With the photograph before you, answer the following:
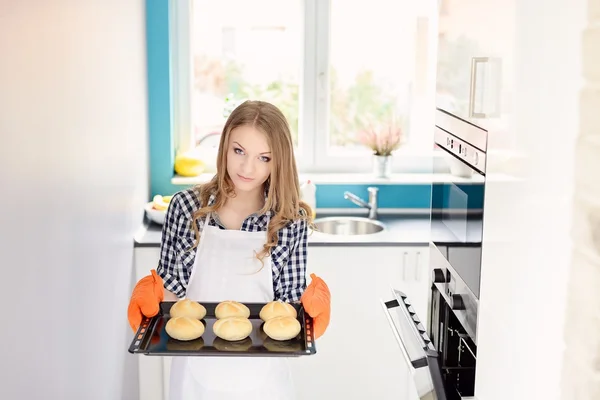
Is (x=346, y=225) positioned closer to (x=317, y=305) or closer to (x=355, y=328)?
(x=355, y=328)

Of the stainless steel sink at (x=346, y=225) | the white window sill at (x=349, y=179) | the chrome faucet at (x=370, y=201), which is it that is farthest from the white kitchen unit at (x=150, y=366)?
the chrome faucet at (x=370, y=201)

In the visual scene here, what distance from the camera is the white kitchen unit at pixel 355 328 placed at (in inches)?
124

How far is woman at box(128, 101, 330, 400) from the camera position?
2154 millimetres

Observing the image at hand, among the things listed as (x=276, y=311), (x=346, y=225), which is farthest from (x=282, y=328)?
(x=346, y=225)

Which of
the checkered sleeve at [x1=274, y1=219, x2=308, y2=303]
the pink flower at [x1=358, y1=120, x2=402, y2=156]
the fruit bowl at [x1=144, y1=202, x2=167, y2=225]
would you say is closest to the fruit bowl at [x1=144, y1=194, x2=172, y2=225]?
A: the fruit bowl at [x1=144, y1=202, x2=167, y2=225]

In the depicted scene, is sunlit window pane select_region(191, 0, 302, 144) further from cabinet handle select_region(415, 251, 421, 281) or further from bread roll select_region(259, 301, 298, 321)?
bread roll select_region(259, 301, 298, 321)

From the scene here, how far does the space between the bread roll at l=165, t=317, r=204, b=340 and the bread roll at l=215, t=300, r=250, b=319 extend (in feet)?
0.23

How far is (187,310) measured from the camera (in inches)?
77.7

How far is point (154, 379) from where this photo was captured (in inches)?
126

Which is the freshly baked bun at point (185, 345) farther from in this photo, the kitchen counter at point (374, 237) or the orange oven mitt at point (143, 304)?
the kitchen counter at point (374, 237)

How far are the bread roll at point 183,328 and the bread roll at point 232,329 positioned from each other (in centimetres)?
4
